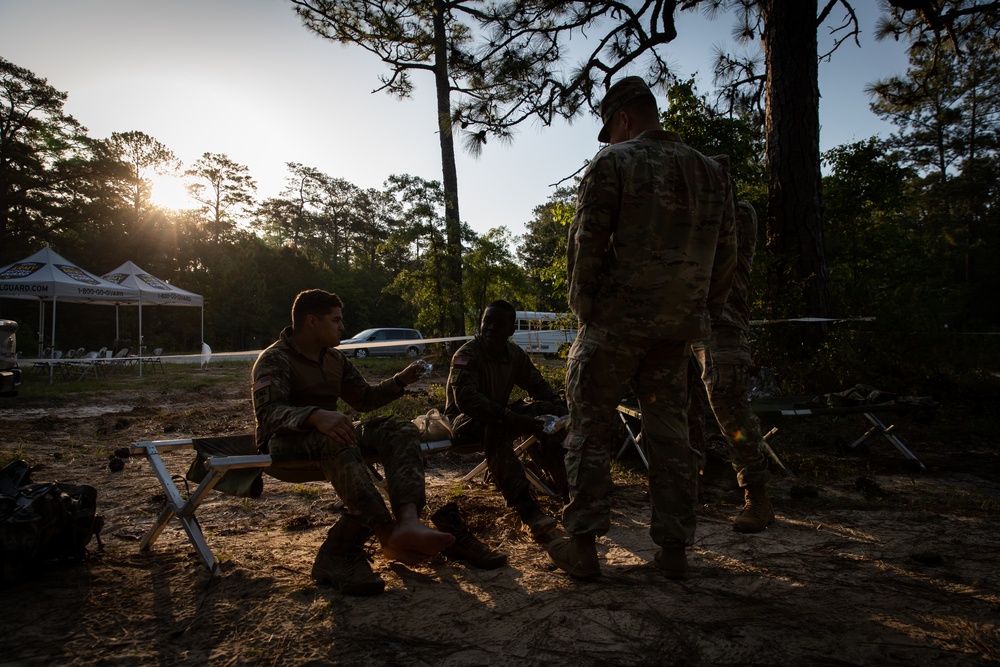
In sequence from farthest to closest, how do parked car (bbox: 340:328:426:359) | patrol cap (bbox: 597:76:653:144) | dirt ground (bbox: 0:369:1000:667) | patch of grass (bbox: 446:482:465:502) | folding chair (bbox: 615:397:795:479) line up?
1. parked car (bbox: 340:328:426:359)
2. folding chair (bbox: 615:397:795:479)
3. patch of grass (bbox: 446:482:465:502)
4. patrol cap (bbox: 597:76:653:144)
5. dirt ground (bbox: 0:369:1000:667)

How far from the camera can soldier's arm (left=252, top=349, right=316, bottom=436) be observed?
2.46 metres

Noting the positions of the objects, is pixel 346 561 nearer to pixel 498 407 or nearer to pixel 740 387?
pixel 498 407

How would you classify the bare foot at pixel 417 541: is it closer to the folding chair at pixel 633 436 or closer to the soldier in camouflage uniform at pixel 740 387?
the soldier in camouflage uniform at pixel 740 387

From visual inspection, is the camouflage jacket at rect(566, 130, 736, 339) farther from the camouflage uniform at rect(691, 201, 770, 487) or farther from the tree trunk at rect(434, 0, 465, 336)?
the tree trunk at rect(434, 0, 465, 336)

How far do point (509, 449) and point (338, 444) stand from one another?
3.32ft

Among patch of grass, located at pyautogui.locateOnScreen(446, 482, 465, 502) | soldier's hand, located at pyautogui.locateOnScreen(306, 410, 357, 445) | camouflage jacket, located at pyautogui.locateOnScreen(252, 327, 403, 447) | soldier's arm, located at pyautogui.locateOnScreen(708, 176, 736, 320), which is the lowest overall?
patch of grass, located at pyautogui.locateOnScreen(446, 482, 465, 502)

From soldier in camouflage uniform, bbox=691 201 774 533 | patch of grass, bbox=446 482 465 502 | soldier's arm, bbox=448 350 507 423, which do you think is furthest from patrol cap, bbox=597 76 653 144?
patch of grass, bbox=446 482 465 502

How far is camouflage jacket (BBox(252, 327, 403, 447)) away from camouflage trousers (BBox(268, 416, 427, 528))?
98 millimetres

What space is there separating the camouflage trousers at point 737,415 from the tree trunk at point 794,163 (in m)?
3.62

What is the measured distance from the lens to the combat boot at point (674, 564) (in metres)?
2.29

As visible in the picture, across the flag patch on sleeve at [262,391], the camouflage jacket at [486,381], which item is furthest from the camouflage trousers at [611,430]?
the flag patch on sleeve at [262,391]

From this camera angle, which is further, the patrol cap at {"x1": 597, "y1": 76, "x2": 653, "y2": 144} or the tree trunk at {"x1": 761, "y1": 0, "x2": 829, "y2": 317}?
the tree trunk at {"x1": 761, "y1": 0, "x2": 829, "y2": 317}

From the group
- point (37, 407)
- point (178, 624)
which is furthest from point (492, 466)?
point (37, 407)

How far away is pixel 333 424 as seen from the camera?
2.38 m
